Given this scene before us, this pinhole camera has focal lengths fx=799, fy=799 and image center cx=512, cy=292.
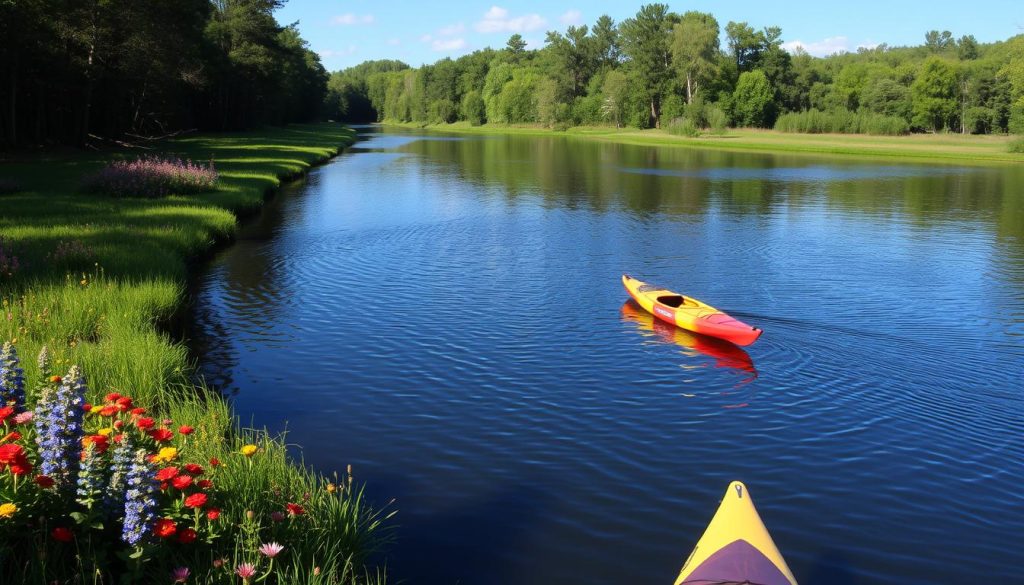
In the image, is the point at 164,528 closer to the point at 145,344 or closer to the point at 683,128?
the point at 145,344


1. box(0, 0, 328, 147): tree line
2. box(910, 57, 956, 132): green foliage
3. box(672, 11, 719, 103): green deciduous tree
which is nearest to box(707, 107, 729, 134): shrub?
box(672, 11, 719, 103): green deciduous tree

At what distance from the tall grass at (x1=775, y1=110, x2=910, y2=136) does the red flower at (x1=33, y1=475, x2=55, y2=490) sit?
11702 cm

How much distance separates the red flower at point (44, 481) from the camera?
5586mm

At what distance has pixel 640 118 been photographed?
132250mm

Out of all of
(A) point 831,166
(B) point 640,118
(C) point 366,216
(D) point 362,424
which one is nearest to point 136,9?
(C) point 366,216

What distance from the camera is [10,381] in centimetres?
713

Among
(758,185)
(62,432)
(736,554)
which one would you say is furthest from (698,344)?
(758,185)

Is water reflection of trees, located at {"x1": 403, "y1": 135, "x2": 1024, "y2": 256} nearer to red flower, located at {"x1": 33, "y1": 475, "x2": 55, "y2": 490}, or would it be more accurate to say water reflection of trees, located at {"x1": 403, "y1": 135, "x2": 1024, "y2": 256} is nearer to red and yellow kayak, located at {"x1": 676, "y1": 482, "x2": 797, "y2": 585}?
red and yellow kayak, located at {"x1": 676, "y1": 482, "x2": 797, "y2": 585}

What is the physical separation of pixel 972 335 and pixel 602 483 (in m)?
11.1

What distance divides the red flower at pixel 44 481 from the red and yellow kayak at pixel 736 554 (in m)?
5.20

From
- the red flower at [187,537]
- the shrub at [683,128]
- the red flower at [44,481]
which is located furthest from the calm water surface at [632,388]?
the shrub at [683,128]

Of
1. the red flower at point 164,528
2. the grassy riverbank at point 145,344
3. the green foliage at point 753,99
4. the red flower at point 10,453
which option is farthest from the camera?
the green foliage at point 753,99

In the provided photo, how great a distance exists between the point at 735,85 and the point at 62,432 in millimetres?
136700

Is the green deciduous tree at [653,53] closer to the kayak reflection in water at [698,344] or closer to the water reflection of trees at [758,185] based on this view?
the water reflection of trees at [758,185]
